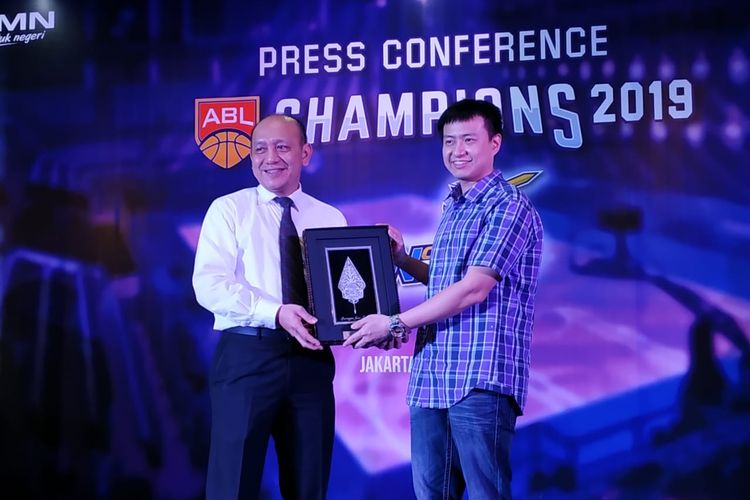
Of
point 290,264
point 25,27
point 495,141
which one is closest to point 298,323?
point 290,264

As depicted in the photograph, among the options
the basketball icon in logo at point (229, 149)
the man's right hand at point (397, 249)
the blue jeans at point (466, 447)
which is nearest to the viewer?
the blue jeans at point (466, 447)

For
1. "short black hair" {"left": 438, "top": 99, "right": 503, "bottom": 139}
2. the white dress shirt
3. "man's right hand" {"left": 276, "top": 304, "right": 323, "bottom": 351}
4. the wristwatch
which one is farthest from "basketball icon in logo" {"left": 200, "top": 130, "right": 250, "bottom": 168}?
the wristwatch

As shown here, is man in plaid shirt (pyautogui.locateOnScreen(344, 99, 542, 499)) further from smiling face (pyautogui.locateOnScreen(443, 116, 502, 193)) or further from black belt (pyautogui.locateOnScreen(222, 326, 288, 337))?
black belt (pyautogui.locateOnScreen(222, 326, 288, 337))

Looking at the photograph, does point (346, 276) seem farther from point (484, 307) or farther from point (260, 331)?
point (484, 307)

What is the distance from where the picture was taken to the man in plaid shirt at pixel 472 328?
2074 millimetres

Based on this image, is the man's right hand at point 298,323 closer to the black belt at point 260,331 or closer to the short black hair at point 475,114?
the black belt at point 260,331

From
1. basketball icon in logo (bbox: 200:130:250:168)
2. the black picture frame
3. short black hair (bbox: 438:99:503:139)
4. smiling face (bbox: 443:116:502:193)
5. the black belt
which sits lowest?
the black belt

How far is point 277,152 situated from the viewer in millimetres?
2596

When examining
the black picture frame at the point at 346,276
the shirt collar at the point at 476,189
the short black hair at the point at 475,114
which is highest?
the short black hair at the point at 475,114

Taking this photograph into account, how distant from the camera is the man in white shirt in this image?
8.01ft

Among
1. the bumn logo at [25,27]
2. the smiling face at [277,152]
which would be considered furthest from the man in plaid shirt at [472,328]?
the bumn logo at [25,27]

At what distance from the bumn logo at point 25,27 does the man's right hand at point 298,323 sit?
2860 millimetres

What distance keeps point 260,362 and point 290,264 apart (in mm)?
320

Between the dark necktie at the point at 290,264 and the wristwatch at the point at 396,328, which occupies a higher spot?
the dark necktie at the point at 290,264
